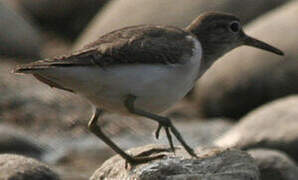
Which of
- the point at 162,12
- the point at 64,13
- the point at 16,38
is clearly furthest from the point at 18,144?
the point at 64,13

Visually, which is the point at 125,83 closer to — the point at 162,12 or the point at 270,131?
the point at 270,131

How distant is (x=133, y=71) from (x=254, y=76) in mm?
7125

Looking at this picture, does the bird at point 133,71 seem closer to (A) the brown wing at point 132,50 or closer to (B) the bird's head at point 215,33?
(A) the brown wing at point 132,50

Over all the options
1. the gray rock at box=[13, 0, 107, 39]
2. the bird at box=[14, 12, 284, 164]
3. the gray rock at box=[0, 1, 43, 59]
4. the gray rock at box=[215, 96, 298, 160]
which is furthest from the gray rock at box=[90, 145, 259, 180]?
the gray rock at box=[13, 0, 107, 39]

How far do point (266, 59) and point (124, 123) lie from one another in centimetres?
294

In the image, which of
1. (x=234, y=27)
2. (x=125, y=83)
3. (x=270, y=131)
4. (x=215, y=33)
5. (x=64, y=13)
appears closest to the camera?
(x=125, y=83)

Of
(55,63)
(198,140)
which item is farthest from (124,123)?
(55,63)

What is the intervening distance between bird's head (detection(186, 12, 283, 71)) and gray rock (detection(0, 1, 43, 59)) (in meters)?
8.92

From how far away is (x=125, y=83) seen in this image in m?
7.86

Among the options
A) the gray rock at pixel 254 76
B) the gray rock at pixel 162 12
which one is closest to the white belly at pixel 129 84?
the gray rock at pixel 254 76

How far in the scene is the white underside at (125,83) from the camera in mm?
7836

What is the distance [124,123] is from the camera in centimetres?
1401

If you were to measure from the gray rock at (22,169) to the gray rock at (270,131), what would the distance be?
3.81m

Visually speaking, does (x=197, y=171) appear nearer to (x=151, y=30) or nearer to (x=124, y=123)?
(x=151, y=30)
